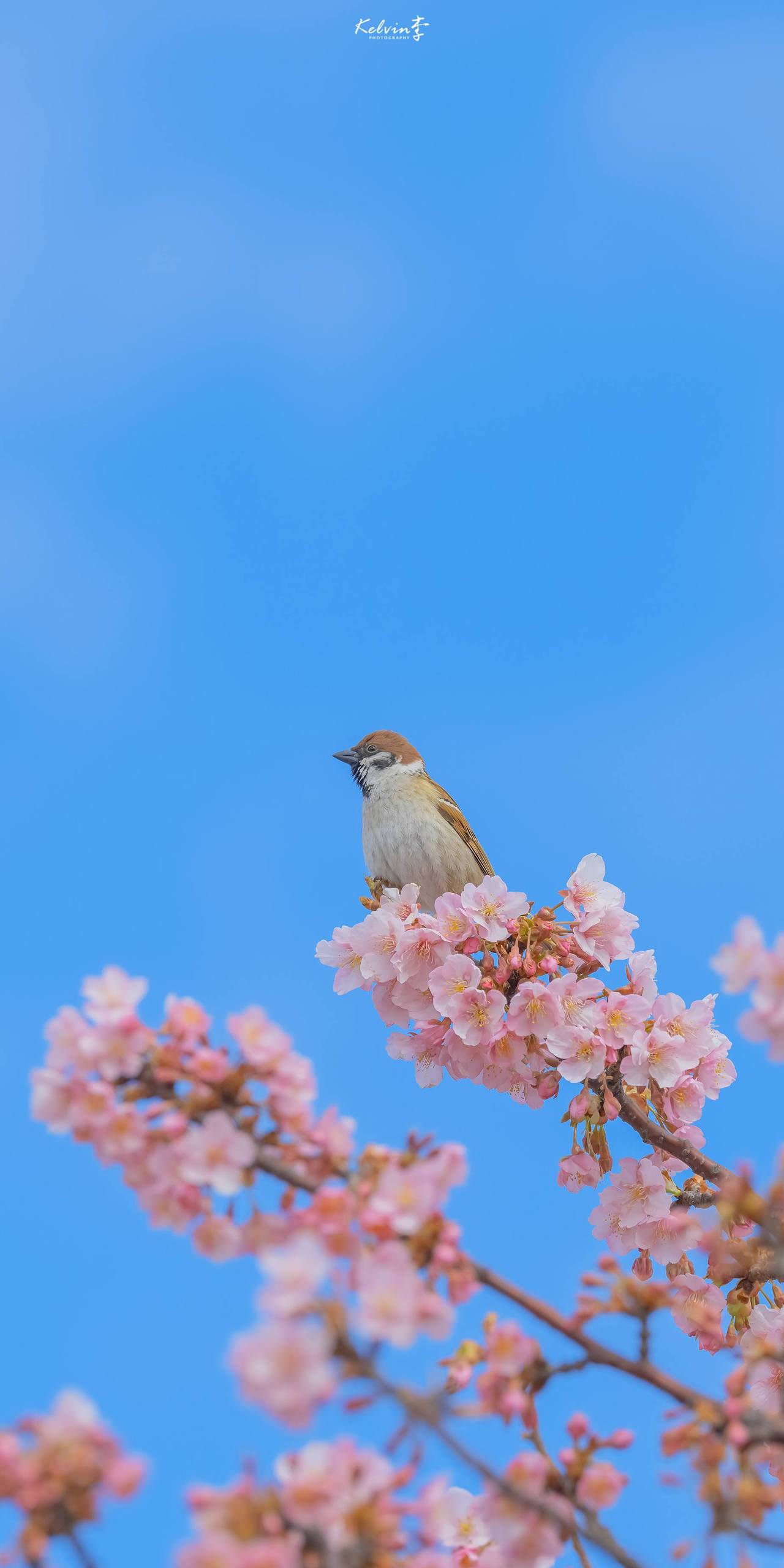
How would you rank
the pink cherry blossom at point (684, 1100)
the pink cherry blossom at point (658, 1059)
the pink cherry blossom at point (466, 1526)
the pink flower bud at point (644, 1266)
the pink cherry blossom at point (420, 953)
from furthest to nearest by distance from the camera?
the pink cherry blossom at point (420, 953) < the pink cherry blossom at point (684, 1100) < the pink cherry blossom at point (658, 1059) < the pink flower bud at point (644, 1266) < the pink cherry blossom at point (466, 1526)

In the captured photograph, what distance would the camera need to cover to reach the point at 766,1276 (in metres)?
3.96

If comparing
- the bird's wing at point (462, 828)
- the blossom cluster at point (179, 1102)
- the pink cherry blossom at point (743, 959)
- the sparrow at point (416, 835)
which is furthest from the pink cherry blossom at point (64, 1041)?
the bird's wing at point (462, 828)

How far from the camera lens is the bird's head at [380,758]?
8.18 meters

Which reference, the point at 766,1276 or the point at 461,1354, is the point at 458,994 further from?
the point at 461,1354

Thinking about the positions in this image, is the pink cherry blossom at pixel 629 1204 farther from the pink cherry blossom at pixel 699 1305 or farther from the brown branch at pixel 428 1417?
the brown branch at pixel 428 1417

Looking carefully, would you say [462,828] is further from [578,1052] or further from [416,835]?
[578,1052]

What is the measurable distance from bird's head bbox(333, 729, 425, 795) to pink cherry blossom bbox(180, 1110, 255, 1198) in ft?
18.3

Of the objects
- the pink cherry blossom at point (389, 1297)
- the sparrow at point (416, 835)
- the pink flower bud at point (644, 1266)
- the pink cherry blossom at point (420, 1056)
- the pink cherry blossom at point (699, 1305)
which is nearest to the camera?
the pink cherry blossom at point (389, 1297)

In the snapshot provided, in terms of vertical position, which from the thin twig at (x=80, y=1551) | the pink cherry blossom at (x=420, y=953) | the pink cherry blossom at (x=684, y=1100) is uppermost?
the pink cherry blossom at (x=420, y=953)

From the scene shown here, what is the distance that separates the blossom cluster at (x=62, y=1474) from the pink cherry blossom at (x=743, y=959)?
4.31 ft

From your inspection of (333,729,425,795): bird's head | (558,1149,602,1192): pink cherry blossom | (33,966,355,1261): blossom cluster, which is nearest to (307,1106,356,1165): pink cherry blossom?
(33,966,355,1261): blossom cluster

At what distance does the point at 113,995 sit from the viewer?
2740 mm

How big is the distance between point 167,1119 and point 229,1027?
207 mm

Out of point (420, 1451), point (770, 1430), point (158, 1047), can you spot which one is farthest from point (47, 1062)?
point (770, 1430)
